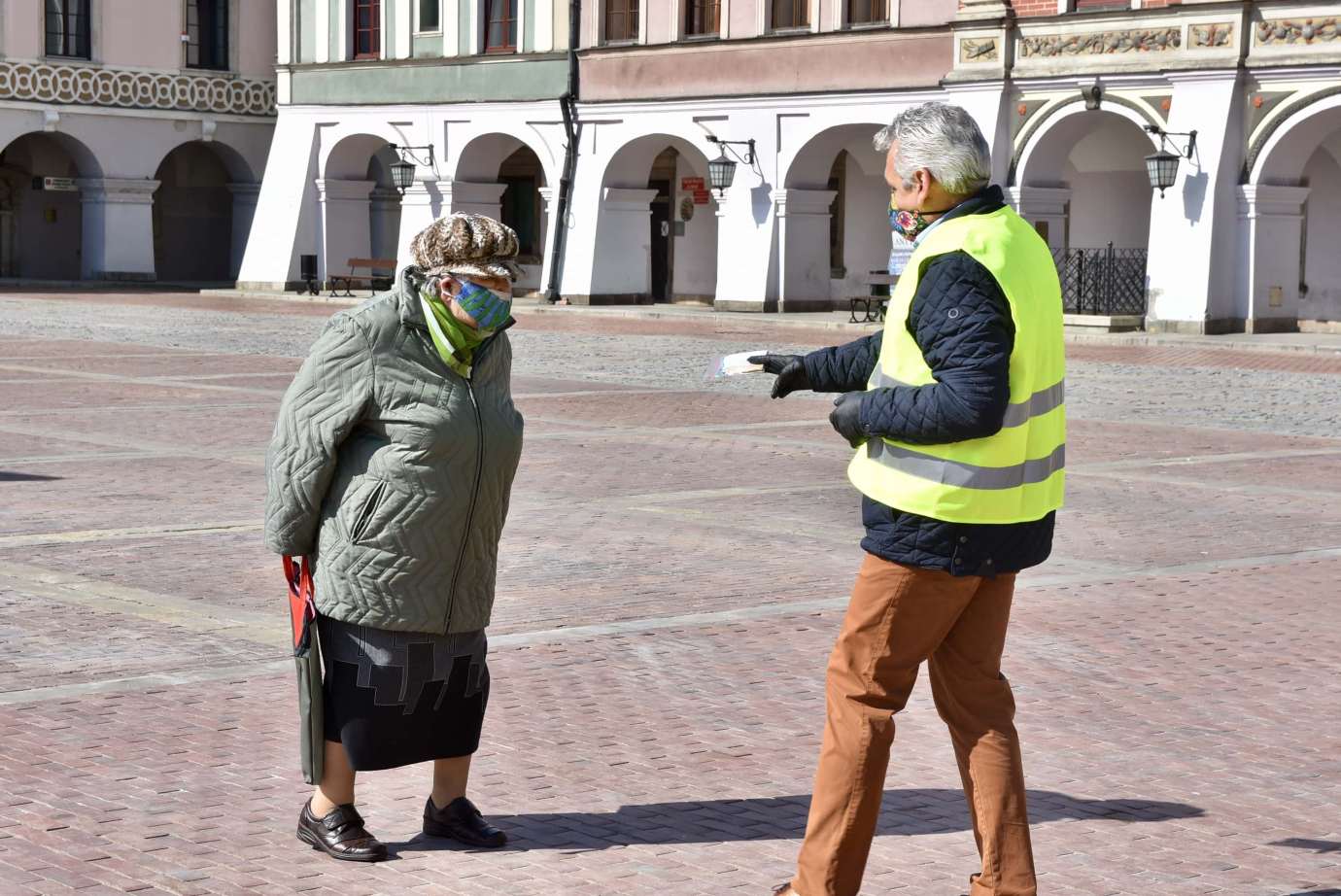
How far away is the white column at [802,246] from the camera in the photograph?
34.7 m

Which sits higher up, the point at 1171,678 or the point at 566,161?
the point at 566,161

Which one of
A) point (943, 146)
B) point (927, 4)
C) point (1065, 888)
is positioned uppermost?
point (927, 4)

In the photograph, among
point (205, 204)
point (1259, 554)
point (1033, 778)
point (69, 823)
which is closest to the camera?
point (69, 823)

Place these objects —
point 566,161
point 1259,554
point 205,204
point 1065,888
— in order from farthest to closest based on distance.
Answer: point 205,204 < point 566,161 < point 1259,554 < point 1065,888

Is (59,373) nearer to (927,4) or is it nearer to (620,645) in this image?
(620,645)

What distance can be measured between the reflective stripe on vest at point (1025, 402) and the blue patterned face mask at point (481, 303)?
0.97 meters

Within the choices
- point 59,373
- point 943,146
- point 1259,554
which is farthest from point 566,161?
point 943,146

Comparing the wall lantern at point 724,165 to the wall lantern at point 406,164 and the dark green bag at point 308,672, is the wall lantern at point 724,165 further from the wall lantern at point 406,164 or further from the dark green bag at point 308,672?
the dark green bag at point 308,672

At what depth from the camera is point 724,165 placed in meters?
34.9

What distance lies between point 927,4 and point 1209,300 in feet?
22.1

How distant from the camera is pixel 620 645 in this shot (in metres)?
7.54

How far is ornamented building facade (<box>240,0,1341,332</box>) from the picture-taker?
96.1 feet

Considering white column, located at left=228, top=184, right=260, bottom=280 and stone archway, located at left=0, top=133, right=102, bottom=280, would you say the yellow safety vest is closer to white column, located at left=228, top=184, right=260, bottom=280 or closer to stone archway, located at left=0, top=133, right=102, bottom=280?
stone archway, located at left=0, top=133, right=102, bottom=280

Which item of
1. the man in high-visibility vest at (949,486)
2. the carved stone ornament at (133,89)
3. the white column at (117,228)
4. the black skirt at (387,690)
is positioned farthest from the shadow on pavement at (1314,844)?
the white column at (117,228)
